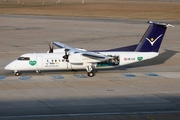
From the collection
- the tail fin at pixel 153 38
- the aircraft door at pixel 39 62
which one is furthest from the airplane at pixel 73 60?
the tail fin at pixel 153 38

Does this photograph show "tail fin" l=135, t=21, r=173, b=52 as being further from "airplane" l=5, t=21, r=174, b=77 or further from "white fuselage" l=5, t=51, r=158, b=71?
"white fuselage" l=5, t=51, r=158, b=71

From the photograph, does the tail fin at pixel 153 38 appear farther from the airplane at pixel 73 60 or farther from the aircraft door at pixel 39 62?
the aircraft door at pixel 39 62

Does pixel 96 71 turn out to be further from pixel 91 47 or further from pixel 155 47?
pixel 91 47

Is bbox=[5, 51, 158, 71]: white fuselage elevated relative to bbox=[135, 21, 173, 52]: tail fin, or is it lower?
lower

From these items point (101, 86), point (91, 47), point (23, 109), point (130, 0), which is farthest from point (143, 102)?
point (130, 0)

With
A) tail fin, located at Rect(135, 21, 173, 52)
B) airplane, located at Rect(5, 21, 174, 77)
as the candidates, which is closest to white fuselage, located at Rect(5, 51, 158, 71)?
airplane, located at Rect(5, 21, 174, 77)

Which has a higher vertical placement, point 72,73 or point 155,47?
point 155,47

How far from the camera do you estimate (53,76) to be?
35.9 metres

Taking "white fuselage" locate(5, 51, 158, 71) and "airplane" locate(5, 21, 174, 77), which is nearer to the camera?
"airplane" locate(5, 21, 174, 77)

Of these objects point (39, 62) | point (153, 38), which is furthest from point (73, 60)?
point (153, 38)

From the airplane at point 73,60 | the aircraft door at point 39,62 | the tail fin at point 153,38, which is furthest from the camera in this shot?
the tail fin at point 153,38

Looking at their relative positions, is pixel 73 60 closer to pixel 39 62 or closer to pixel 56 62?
pixel 56 62

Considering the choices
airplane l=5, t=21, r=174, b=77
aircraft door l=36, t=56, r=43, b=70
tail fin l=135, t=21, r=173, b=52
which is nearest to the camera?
airplane l=5, t=21, r=174, b=77

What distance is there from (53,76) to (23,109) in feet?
33.4
